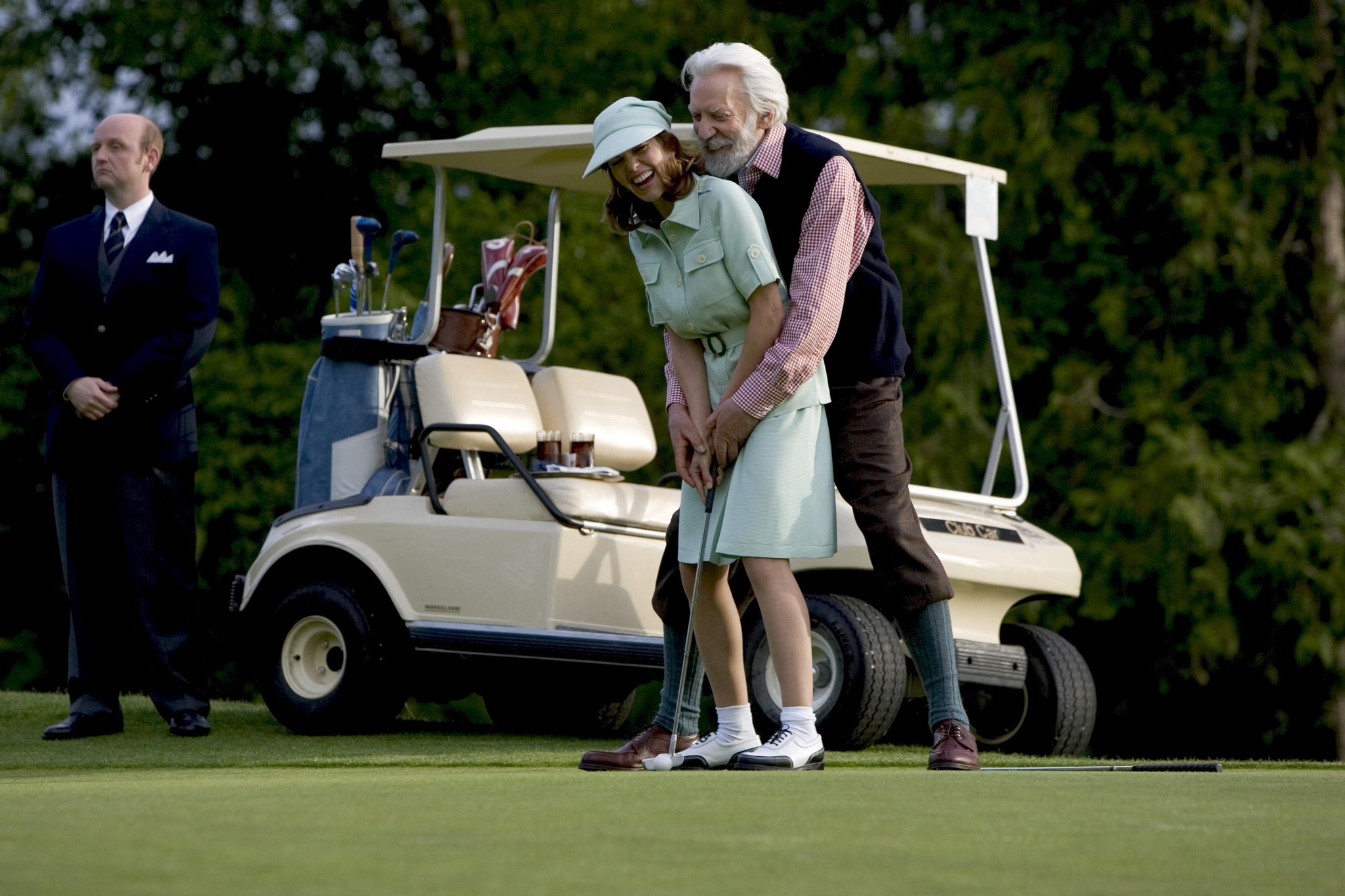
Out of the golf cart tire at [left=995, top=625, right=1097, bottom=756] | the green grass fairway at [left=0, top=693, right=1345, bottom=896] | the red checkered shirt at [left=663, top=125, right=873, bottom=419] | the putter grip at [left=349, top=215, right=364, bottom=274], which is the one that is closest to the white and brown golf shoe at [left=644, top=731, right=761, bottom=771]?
the green grass fairway at [left=0, top=693, right=1345, bottom=896]

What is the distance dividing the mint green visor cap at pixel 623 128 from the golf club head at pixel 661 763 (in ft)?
4.07

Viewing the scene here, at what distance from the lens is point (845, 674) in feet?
18.1

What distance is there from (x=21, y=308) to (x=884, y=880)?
1293 centimetres

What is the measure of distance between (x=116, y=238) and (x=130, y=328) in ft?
0.91

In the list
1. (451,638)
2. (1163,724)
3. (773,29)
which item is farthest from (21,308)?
(451,638)

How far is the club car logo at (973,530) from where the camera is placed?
5.87m

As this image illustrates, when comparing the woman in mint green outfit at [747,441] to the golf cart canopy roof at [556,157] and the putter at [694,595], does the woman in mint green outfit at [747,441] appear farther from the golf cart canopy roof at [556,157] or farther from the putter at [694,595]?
the golf cart canopy roof at [556,157]

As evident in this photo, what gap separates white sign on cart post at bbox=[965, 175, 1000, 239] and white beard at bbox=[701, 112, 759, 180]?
2078mm

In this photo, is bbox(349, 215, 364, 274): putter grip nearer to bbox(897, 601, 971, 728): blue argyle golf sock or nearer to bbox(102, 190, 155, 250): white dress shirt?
bbox(102, 190, 155, 250): white dress shirt

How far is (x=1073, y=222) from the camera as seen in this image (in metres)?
12.1

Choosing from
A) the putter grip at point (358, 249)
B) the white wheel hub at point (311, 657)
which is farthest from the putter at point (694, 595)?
the putter grip at point (358, 249)

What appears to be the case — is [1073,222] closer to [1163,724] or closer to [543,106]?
[1163,724]

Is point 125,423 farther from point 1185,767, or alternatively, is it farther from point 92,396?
point 1185,767

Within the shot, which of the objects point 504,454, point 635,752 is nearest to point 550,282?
point 504,454
